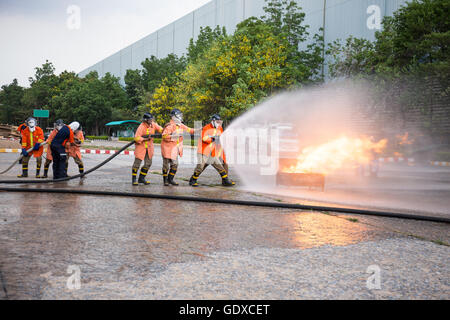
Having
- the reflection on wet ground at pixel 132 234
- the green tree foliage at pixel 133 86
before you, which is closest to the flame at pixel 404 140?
the reflection on wet ground at pixel 132 234

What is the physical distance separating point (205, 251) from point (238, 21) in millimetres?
40086

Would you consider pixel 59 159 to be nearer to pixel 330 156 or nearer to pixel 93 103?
pixel 330 156

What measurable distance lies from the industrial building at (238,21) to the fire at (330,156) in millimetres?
9823

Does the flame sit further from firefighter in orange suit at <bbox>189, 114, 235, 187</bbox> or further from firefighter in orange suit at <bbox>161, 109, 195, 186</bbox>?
firefighter in orange suit at <bbox>161, 109, 195, 186</bbox>

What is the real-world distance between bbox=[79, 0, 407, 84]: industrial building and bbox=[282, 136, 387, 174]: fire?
9.82 m

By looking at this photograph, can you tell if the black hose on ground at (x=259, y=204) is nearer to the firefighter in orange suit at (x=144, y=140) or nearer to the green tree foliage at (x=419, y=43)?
the firefighter in orange suit at (x=144, y=140)

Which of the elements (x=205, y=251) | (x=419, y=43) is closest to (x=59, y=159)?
(x=205, y=251)

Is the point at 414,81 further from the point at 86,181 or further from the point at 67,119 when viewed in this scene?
the point at 67,119

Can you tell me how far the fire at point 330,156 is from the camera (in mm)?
10609

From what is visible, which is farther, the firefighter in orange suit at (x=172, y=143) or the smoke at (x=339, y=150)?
the firefighter in orange suit at (x=172, y=143)

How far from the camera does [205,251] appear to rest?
4.17m

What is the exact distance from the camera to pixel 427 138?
21.0 meters

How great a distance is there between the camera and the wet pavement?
10.2 ft
